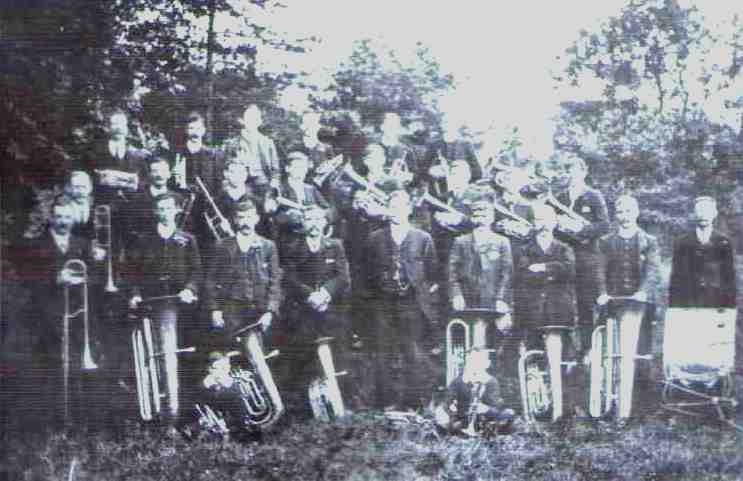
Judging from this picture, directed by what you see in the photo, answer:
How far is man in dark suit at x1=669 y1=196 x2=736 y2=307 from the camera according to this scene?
250 inches

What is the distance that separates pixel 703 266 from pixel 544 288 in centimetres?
124

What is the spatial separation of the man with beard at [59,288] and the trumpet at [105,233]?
0.07 metres

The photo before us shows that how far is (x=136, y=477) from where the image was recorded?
20.1 feet

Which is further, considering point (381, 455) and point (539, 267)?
point (539, 267)

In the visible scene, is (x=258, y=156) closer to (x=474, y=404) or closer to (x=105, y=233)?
(x=105, y=233)

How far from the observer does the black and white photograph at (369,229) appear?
632cm

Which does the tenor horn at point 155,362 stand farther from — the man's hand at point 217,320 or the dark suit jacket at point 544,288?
the dark suit jacket at point 544,288

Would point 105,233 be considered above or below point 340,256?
above

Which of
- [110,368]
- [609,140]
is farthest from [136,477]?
[609,140]

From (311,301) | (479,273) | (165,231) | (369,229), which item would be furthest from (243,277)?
(479,273)

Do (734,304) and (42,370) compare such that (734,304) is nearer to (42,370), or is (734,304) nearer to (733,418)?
(733,418)

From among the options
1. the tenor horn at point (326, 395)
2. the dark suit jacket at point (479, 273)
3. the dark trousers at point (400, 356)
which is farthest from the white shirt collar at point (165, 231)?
the dark suit jacket at point (479, 273)

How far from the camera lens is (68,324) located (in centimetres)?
636

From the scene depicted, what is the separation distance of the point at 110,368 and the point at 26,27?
271 centimetres
